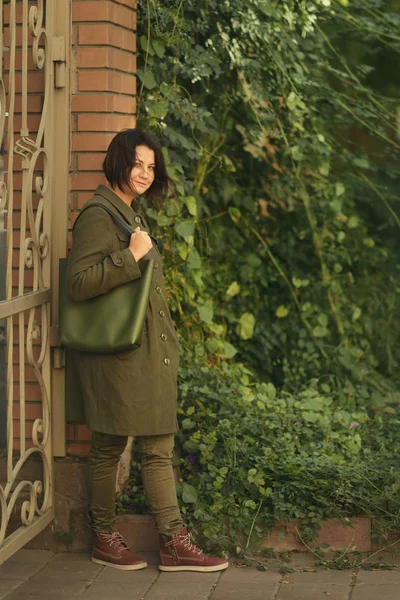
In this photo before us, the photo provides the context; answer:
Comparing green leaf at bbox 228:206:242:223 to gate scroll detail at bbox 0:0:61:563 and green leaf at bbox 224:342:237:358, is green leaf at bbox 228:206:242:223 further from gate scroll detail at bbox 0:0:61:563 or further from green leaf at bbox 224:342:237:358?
gate scroll detail at bbox 0:0:61:563

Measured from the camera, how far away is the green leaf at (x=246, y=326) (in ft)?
21.4

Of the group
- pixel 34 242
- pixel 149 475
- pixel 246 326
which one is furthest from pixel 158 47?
pixel 149 475

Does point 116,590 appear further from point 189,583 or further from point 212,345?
point 212,345

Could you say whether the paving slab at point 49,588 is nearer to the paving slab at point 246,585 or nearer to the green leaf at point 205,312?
the paving slab at point 246,585

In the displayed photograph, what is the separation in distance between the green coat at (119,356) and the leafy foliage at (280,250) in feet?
1.95

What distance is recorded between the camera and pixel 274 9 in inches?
241

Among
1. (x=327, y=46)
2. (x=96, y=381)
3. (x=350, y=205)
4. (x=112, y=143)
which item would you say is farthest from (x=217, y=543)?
(x=327, y=46)

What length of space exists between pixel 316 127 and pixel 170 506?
120 inches

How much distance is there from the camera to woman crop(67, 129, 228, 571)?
427 cm

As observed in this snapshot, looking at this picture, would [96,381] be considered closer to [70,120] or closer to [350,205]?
[70,120]

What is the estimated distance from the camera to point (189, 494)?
15.7 ft

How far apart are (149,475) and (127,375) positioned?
465 mm

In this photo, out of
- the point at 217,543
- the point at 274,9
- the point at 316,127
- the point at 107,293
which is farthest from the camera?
the point at 316,127

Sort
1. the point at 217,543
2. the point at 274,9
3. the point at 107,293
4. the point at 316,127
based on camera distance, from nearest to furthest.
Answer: the point at 107,293
the point at 217,543
the point at 274,9
the point at 316,127
